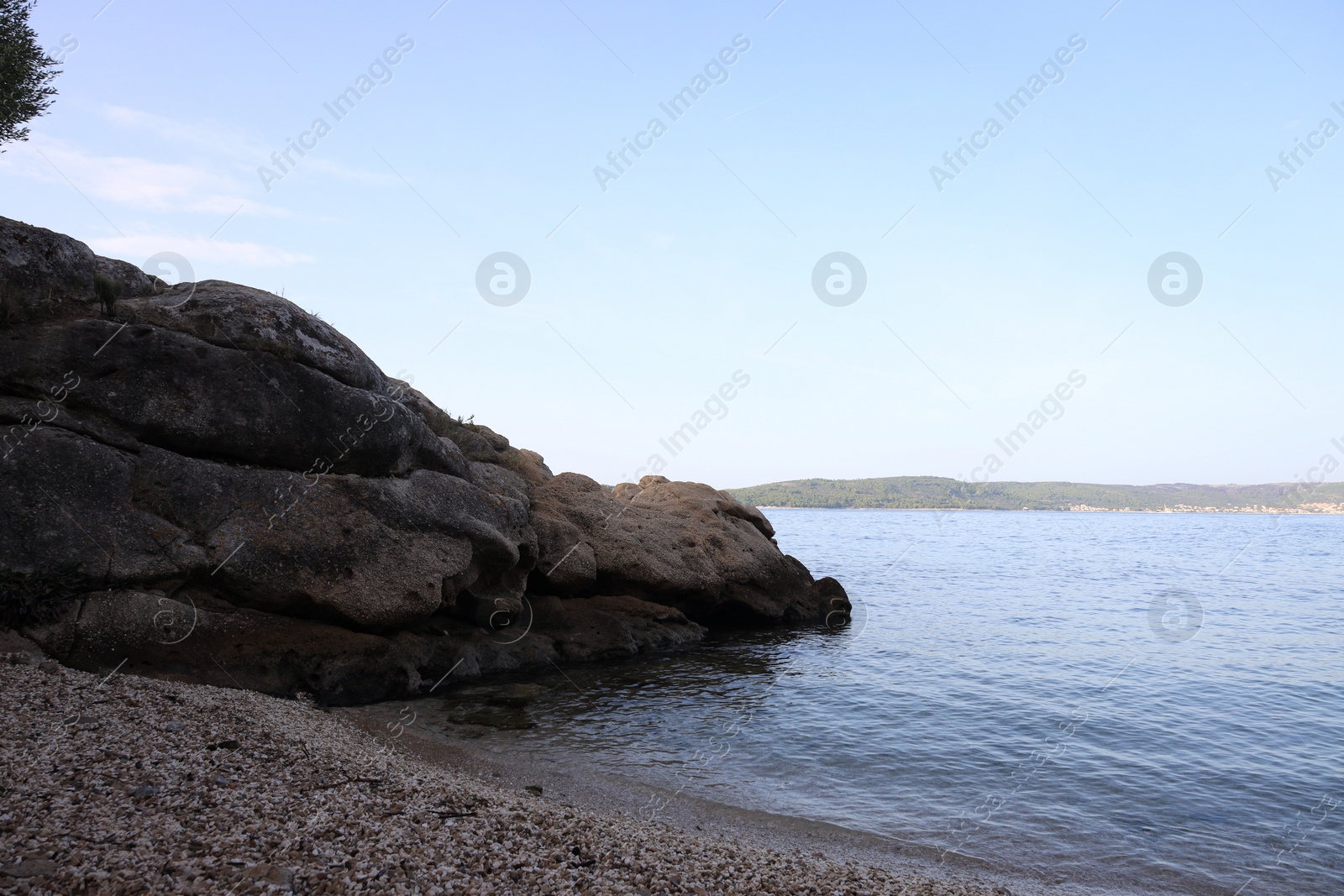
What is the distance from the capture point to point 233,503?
1468cm

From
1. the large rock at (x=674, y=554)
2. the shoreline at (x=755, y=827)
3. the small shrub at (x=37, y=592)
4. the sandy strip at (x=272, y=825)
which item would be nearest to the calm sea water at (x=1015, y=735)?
the shoreline at (x=755, y=827)

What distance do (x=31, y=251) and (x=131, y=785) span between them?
12.6m

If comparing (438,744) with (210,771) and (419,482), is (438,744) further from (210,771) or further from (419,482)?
(419,482)

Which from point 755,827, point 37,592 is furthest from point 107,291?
point 755,827

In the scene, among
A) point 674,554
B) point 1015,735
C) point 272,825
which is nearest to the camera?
point 272,825

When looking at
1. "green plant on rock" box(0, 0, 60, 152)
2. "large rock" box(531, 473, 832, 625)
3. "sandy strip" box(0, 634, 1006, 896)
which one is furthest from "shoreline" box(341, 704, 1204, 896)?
"green plant on rock" box(0, 0, 60, 152)

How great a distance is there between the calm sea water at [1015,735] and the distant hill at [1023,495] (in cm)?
12261

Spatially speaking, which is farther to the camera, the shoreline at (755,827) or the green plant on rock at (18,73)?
the green plant on rock at (18,73)

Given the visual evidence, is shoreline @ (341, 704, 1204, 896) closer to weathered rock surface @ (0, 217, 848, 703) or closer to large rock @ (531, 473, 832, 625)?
weathered rock surface @ (0, 217, 848, 703)

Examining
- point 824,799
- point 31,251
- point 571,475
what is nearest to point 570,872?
point 824,799

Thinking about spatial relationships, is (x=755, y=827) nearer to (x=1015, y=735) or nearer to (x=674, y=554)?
(x=1015, y=735)

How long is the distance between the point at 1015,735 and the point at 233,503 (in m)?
16.0

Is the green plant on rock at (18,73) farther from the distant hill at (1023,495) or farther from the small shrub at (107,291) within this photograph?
the distant hill at (1023,495)

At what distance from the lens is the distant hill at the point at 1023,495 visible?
502ft
